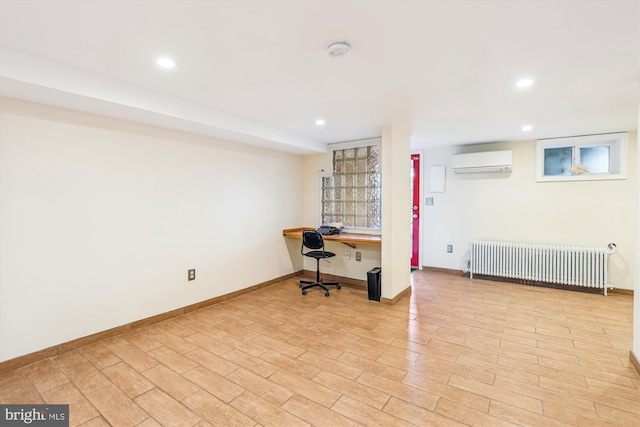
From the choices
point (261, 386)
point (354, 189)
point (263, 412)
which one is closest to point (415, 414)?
point (263, 412)

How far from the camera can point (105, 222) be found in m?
2.80

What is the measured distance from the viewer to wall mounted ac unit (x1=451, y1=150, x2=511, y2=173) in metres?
4.56

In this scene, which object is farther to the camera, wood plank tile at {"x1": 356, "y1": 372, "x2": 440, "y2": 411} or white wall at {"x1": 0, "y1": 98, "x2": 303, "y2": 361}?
white wall at {"x1": 0, "y1": 98, "x2": 303, "y2": 361}

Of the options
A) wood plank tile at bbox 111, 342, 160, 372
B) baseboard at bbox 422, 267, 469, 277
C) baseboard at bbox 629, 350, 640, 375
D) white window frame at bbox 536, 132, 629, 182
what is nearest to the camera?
baseboard at bbox 629, 350, 640, 375

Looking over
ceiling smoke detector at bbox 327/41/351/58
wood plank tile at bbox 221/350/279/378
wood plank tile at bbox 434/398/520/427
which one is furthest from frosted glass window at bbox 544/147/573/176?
wood plank tile at bbox 221/350/279/378

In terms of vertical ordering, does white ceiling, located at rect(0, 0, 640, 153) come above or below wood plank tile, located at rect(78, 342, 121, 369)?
above

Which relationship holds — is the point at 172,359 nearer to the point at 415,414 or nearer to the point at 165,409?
the point at 165,409

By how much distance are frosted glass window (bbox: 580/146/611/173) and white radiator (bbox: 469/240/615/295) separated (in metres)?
1.09

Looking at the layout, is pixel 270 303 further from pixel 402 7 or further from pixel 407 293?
pixel 402 7

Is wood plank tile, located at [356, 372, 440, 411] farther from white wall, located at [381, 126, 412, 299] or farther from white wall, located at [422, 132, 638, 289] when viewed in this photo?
white wall, located at [422, 132, 638, 289]

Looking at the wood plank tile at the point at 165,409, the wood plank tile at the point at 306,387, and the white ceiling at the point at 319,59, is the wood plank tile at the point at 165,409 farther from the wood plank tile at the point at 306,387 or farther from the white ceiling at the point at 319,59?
the white ceiling at the point at 319,59

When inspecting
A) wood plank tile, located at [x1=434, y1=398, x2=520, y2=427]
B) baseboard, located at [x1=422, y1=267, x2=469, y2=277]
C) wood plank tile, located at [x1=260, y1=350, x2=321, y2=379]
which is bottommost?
wood plank tile, located at [x1=434, y1=398, x2=520, y2=427]

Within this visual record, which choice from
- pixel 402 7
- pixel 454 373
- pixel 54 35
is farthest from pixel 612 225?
pixel 54 35

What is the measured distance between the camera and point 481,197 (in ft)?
16.3
